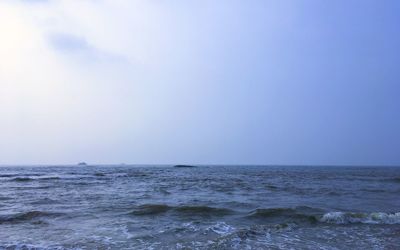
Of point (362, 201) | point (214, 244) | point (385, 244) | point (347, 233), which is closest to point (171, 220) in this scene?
point (214, 244)

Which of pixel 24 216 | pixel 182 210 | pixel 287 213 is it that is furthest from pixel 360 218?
pixel 24 216

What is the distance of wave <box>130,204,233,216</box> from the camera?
1694cm

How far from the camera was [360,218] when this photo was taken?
52.4 ft

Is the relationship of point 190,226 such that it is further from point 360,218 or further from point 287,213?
point 360,218

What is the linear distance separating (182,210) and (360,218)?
841 centimetres

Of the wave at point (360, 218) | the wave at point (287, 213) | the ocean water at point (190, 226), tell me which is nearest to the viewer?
the ocean water at point (190, 226)

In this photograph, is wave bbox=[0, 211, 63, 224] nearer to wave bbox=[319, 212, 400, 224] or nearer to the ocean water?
the ocean water

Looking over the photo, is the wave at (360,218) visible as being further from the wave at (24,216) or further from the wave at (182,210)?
the wave at (24,216)

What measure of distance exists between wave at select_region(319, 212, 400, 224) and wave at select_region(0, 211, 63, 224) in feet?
40.5

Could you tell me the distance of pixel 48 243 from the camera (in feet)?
35.1

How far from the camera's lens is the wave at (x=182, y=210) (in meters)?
16.9

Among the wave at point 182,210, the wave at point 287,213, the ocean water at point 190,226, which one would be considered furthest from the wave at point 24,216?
the wave at point 287,213

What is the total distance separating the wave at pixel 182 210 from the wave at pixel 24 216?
3.87m

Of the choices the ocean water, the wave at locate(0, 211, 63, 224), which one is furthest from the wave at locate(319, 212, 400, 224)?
the wave at locate(0, 211, 63, 224)
